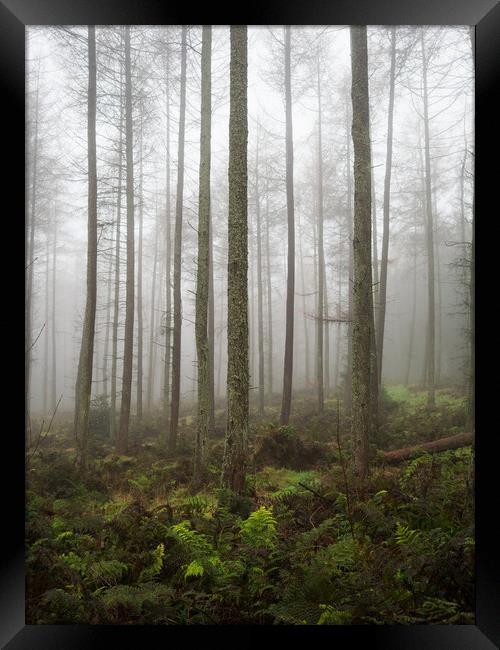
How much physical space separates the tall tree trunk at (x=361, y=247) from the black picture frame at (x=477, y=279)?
71.2 inches

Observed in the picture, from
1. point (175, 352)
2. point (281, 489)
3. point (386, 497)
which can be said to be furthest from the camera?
point (175, 352)

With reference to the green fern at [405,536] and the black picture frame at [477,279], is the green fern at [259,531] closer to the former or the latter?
the black picture frame at [477,279]

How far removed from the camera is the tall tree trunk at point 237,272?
414 cm

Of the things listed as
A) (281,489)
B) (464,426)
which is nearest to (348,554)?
(281,489)

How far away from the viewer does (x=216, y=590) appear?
9.07 ft

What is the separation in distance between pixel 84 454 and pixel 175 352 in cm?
241

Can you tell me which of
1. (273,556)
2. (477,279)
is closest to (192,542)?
(273,556)

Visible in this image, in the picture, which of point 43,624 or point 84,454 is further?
point 84,454

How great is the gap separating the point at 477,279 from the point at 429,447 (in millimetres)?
3958

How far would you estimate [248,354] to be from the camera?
4105 mm

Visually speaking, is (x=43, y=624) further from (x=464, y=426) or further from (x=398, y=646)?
(x=464, y=426)

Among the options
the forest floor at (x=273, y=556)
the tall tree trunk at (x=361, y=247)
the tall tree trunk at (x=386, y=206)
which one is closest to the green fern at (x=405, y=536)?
A: the forest floor at (x=273, y=556)
